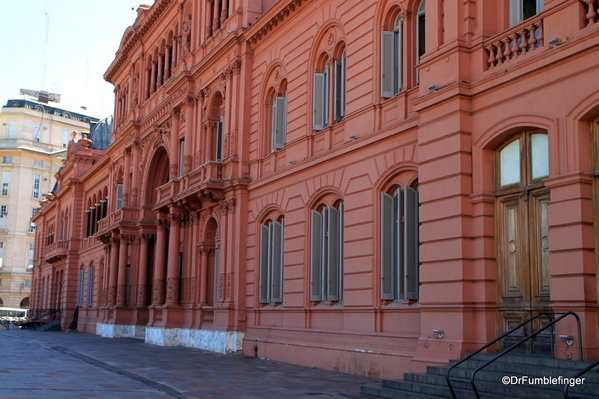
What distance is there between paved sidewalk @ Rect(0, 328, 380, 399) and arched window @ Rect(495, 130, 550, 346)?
12.0 ft

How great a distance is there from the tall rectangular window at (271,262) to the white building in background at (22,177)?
2796 inches

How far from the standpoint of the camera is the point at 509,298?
13102mm

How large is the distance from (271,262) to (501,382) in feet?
43.1

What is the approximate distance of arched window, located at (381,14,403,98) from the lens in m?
18.2

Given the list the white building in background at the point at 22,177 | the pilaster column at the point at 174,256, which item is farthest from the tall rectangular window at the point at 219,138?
the white building in background at the point at 22,177

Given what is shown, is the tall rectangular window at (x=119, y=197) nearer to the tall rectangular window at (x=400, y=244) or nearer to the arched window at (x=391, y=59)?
the arched window at (x=391, y=59)

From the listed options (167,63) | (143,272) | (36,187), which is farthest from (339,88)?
(36,187)

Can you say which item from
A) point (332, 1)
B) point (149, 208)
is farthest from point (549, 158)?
point (149, 208)

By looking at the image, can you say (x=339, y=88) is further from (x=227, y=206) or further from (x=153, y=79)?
(x=153, y=79)

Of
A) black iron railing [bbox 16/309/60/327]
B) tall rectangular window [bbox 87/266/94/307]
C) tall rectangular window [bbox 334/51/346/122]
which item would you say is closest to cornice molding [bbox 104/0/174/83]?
tall rectangular window [bbox 87/266/94/307]

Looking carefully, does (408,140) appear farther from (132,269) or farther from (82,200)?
(82,200)

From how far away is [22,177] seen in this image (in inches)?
3659

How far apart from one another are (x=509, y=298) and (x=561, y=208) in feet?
7.14

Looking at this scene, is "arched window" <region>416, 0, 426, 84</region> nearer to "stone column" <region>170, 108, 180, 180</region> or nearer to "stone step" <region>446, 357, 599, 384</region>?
"stone step" <region>446, 357, 599, 384</region>
